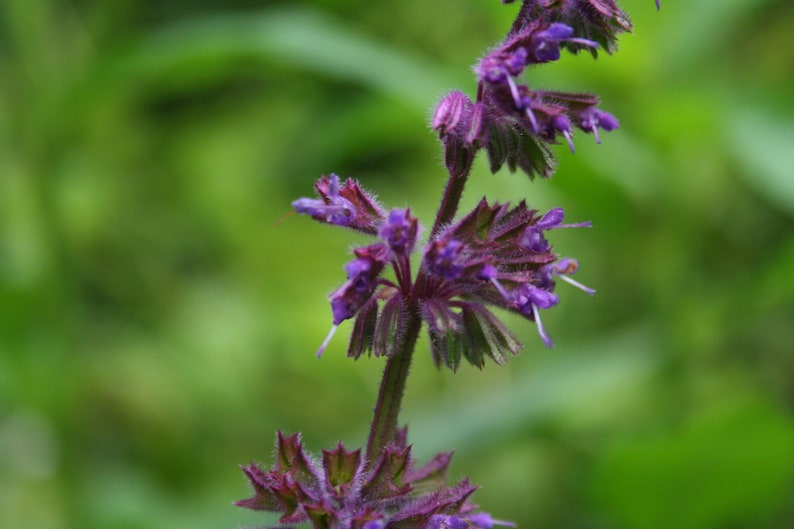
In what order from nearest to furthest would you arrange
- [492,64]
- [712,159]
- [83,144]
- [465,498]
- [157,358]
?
[492,64]
[465,498]
[712,159]
[157,358]
[83,144]

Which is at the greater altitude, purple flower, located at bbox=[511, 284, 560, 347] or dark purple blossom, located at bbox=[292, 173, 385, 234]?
dark purple blossom, located at bbox=[292, 173, 385, 234]

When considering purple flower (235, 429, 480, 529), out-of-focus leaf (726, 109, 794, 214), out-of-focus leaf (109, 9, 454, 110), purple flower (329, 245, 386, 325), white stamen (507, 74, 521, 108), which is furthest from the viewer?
out-of-focus leaf (109, 9, 454, 110)

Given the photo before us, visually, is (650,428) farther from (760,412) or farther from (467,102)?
(467,102)

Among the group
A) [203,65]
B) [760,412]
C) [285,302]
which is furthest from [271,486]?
[285,302]

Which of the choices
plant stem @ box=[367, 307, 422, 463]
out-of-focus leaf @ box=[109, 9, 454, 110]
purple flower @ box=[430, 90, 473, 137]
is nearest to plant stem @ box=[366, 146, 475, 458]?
plant stem @ box=[367, 307, 422, 463]

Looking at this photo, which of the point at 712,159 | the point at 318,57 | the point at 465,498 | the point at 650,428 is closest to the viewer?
the point at 465,498

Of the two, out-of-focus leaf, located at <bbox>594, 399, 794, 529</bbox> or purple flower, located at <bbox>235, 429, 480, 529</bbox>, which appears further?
out-of-focus leaf, located at <bbox>594, 399, 794, 529</bbox>

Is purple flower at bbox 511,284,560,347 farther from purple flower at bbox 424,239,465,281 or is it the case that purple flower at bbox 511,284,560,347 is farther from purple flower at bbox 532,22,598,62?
purple flower at bbox 532,22,598,62

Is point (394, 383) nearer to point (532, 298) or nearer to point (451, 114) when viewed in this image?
point (532, 298)
